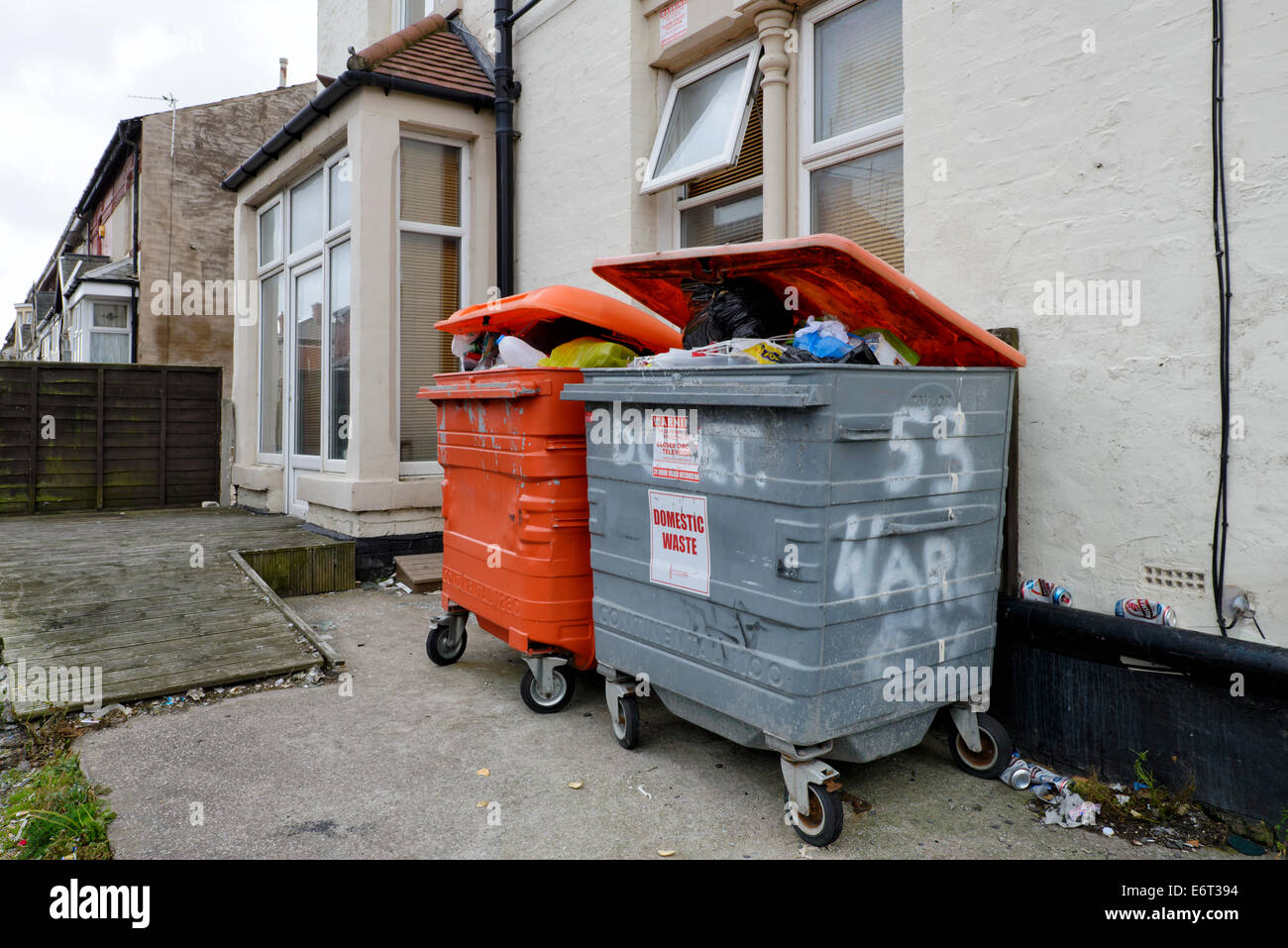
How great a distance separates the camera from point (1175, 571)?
2.93 meters

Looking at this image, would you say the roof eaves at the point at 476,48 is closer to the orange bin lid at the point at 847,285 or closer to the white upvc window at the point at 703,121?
the white upvc window at the point at 703,121

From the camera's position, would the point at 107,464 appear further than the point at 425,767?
Yes

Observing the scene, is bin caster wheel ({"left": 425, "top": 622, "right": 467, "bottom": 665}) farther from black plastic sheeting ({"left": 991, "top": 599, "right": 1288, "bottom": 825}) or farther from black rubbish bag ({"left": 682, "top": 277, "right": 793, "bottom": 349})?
black plastic sheeting ({"left": 991, "top": 599, "right": 1288, "bottom": 825})

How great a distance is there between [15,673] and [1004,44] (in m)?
5.23

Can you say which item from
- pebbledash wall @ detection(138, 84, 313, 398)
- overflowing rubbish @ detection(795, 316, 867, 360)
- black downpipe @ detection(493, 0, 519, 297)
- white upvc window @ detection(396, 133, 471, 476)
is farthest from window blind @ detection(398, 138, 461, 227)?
pebbledash wall @ detection(138, 84, 313, 398)

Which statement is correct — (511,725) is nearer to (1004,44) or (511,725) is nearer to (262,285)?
(1004,44)

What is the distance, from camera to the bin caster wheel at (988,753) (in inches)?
121

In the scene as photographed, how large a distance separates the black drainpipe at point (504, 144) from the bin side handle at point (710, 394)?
13.1ft

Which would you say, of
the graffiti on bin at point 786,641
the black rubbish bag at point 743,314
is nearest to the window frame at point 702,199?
the black rubbish bag at point 743,314

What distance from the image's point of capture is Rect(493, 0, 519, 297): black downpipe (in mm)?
6918

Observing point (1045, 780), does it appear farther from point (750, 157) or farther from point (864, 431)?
point (750, 157)

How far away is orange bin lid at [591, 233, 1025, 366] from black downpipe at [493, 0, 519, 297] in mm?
3777

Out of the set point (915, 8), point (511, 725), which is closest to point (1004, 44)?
point (915, 8)
